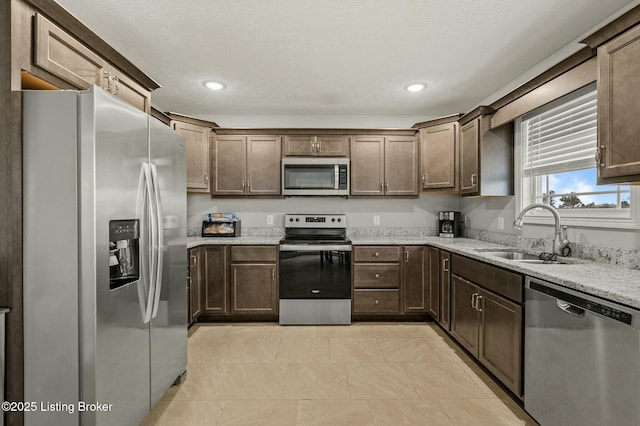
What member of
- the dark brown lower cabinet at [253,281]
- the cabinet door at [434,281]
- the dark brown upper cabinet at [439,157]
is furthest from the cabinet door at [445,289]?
the dark brown lower cabinet at [253,281]

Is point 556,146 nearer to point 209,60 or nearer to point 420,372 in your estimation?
point 420,372

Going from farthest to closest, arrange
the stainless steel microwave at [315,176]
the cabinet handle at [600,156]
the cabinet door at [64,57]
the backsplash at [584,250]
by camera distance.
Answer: the stainless steel microwave at [315,176] < the backsplash at [584,250] < the cabinet handle at [600,156] < the cabinet door at [64,57]

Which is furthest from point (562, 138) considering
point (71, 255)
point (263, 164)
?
point (71, 255)

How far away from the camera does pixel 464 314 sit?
2727 mm

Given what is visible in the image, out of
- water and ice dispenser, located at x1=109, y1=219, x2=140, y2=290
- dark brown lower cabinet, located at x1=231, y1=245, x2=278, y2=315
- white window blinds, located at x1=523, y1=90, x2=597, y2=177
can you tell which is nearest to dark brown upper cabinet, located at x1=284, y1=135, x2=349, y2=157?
dark brown lower cabinet, located at x1=231, y1=245, x2=278, y2=315

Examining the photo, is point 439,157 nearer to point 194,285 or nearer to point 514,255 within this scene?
point 514,255

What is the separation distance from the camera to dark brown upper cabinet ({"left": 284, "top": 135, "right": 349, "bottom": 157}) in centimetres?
381

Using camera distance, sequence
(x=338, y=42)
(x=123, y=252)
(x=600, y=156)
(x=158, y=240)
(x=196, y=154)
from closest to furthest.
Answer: (x=123, y=252)
(x=600, y=156)
(x=158, y=240)
(x=338, y=42)
(x=196, y=154)

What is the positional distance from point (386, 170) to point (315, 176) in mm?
858

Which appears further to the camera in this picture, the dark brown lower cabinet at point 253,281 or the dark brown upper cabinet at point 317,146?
the dark brown upper cabinet at point 317,146

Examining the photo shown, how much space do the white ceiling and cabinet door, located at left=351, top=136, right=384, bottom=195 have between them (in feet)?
1.72

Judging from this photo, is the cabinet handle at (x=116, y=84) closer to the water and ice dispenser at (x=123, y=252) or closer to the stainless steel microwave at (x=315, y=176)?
the water and ice dispenser at (x=123, y=252)

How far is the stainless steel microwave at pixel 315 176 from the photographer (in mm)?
3748

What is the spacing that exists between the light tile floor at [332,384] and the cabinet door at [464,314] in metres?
0.15
